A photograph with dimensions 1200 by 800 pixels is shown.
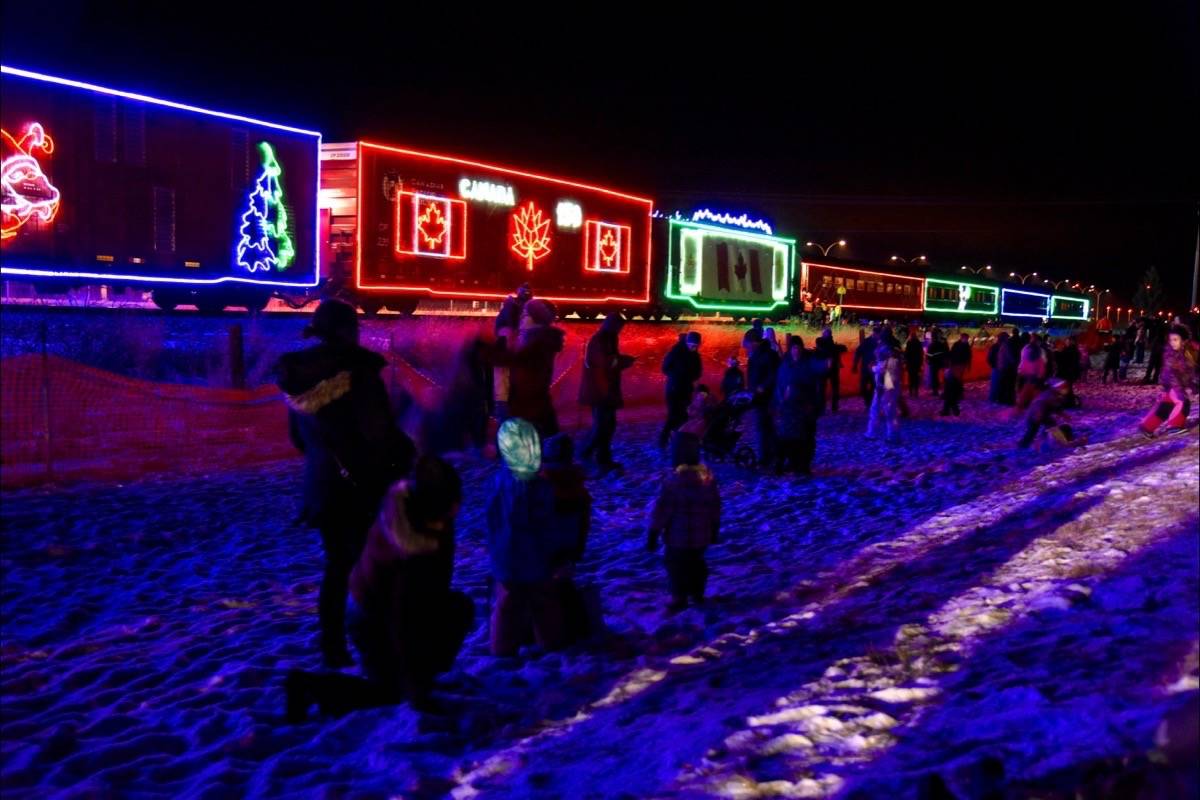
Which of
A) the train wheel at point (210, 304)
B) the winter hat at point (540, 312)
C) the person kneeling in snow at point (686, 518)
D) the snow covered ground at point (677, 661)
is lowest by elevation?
the snow covered ground at point (677, 661)

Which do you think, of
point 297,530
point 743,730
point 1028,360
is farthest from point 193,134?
point 743,730

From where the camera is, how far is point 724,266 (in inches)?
1261

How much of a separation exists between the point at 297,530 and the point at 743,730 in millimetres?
5140

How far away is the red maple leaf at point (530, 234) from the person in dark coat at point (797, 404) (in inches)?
485

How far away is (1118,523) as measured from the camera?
652 cm

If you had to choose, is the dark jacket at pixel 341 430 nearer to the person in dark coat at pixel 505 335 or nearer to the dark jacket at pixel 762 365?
the person in dark coat at pixel 505 335

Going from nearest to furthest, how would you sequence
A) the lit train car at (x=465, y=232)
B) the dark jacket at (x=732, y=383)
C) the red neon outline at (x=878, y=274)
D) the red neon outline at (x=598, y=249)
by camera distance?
the dark jacket at (x=732, y=383), the lit train car at (x=465, y=232), the red neon outline at (x=598, y=249), the red neon outline at (x=878, y=274)

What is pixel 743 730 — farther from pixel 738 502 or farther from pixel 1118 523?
pixel 738 502

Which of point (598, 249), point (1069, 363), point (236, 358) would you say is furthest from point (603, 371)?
point (598, 249)

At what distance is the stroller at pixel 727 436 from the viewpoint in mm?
11555

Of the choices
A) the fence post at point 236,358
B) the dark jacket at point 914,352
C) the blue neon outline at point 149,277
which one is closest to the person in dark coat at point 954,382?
the dark jacket at point 914,352

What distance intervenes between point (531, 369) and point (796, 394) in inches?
164

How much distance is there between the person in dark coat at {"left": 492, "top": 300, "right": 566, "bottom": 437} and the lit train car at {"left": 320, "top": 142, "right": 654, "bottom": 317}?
11.7 metres

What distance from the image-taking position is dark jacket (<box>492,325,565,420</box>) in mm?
7578
